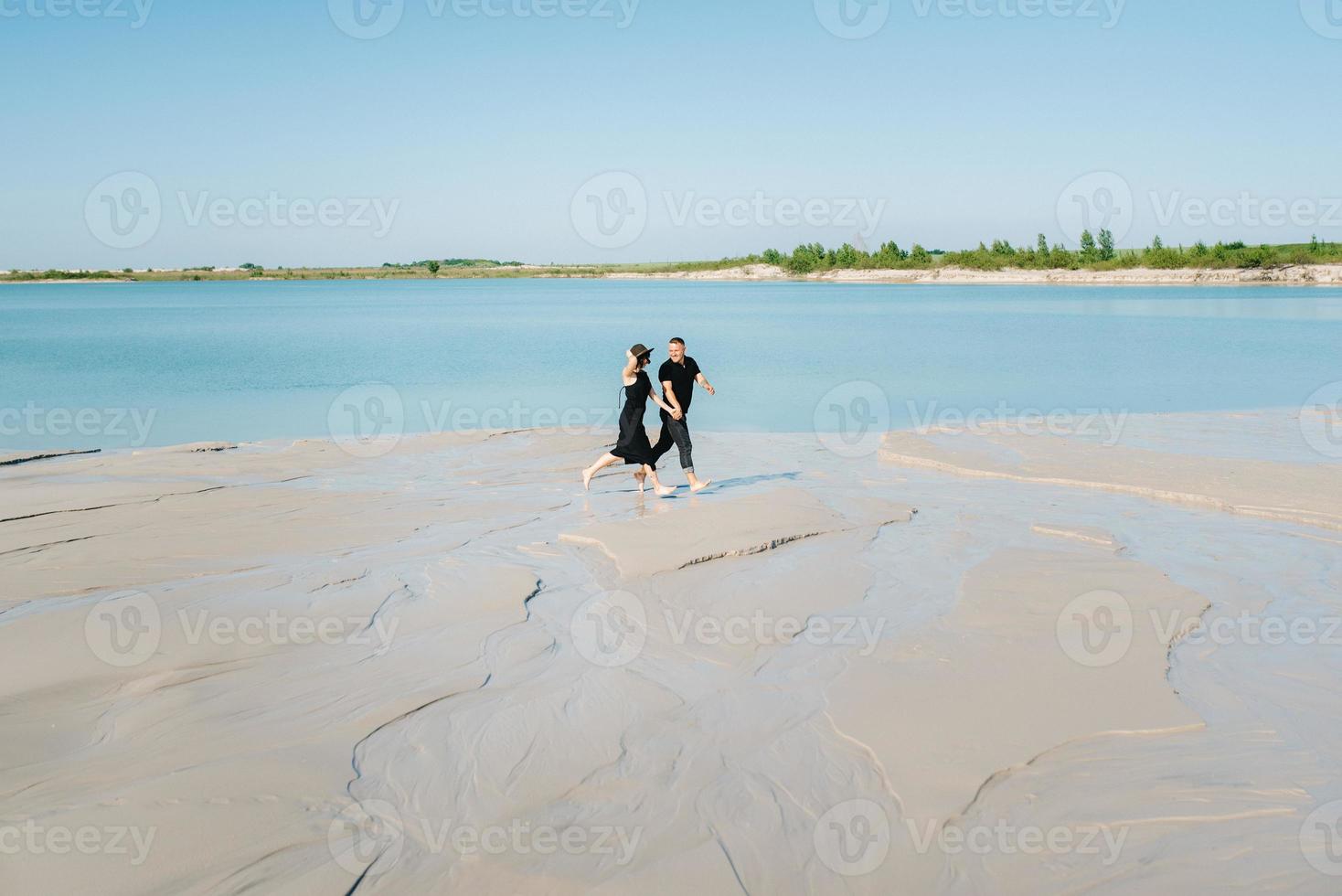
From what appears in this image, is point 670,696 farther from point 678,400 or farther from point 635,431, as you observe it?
point 678,400

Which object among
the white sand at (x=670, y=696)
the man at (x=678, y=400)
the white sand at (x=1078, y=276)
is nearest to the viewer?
the white sand at (x=670, y=696)

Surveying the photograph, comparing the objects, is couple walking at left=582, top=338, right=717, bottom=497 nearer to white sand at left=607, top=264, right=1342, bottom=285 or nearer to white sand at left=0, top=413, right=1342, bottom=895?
white sand at left=0, top=413, right=1342, bottom=895

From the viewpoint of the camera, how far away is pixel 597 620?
6.62 metres

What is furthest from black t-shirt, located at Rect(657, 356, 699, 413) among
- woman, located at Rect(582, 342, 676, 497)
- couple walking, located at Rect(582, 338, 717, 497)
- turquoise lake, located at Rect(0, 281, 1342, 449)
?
turquoise lake, located at Rect(0, 281, 1342, 449)

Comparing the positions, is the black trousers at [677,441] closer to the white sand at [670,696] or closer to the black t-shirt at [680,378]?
the black t-shirt at [680,378]

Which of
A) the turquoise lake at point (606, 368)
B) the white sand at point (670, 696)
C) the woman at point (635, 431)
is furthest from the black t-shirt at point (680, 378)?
the turquoise lake at point (606, 368)

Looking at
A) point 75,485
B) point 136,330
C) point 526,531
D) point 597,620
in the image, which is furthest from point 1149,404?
point 136,330

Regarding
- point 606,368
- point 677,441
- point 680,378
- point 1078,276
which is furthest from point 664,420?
point 1078,276

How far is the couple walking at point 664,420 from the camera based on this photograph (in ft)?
36.2

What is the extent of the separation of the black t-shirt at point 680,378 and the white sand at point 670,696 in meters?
1.69

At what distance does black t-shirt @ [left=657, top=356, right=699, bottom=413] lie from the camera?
11258 mm

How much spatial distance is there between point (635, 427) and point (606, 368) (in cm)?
1684

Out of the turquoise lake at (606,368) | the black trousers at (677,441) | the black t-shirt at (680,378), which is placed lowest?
the turquoise lake at (606,368)

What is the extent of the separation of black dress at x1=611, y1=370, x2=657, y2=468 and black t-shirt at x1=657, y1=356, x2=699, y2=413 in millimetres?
297
